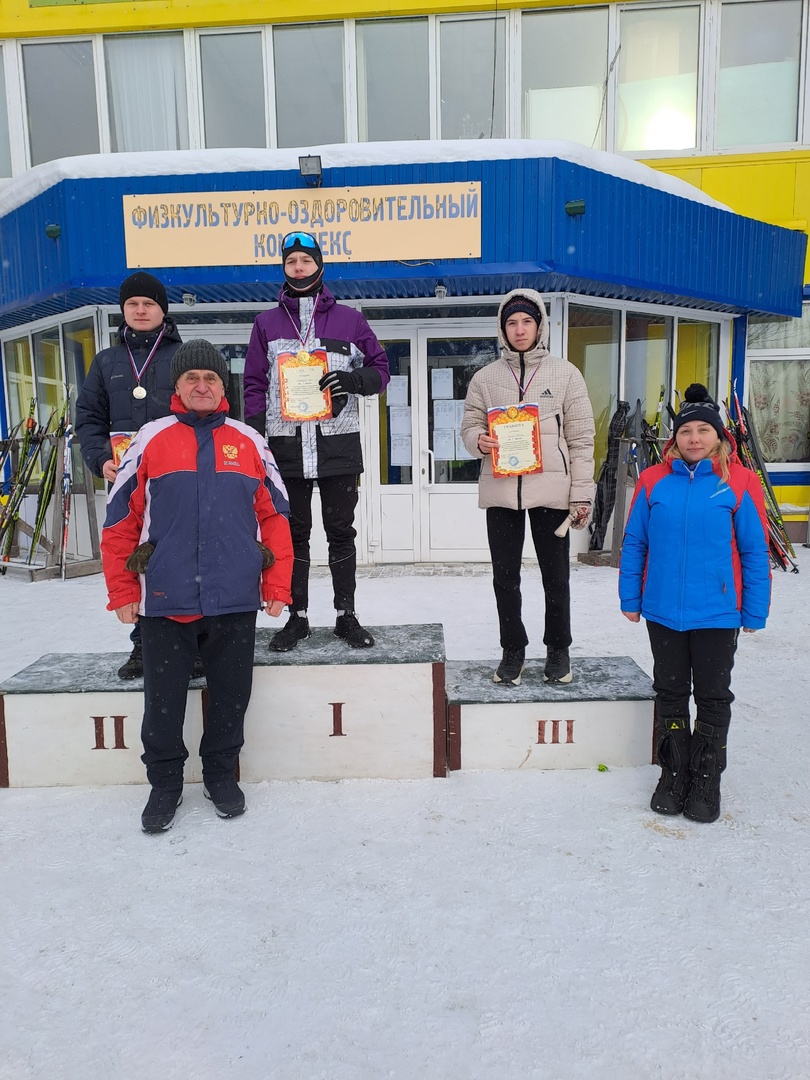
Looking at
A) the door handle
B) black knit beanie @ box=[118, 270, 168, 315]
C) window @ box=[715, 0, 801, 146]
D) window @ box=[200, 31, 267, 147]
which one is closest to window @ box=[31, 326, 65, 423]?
window @ box=[200, 31, 267, 147]

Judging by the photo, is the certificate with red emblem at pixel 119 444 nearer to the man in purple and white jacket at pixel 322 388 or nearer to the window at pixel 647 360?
the man in purple and white jacket at pixel 322 388

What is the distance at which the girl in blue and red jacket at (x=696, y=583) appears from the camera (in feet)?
7.52

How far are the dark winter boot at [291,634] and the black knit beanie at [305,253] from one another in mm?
1296

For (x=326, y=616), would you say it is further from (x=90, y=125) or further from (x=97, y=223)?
(x=90, y=125)

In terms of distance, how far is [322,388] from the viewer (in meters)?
2.86

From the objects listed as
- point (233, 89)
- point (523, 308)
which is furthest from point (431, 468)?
point (233, 89)

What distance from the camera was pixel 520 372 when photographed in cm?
293

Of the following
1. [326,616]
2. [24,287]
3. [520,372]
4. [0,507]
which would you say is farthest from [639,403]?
[0,507]

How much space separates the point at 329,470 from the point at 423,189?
3.78 meters

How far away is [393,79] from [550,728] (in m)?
7.76

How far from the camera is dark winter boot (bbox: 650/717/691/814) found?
7.97ft

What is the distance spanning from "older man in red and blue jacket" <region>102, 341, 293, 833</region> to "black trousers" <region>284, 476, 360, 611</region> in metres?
0.49

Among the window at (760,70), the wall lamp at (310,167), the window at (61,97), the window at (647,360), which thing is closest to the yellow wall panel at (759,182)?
the window at (760,70)

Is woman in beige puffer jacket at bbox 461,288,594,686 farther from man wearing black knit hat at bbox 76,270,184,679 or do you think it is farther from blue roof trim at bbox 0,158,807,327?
blue roof trim at bbox 0,158,807,327
